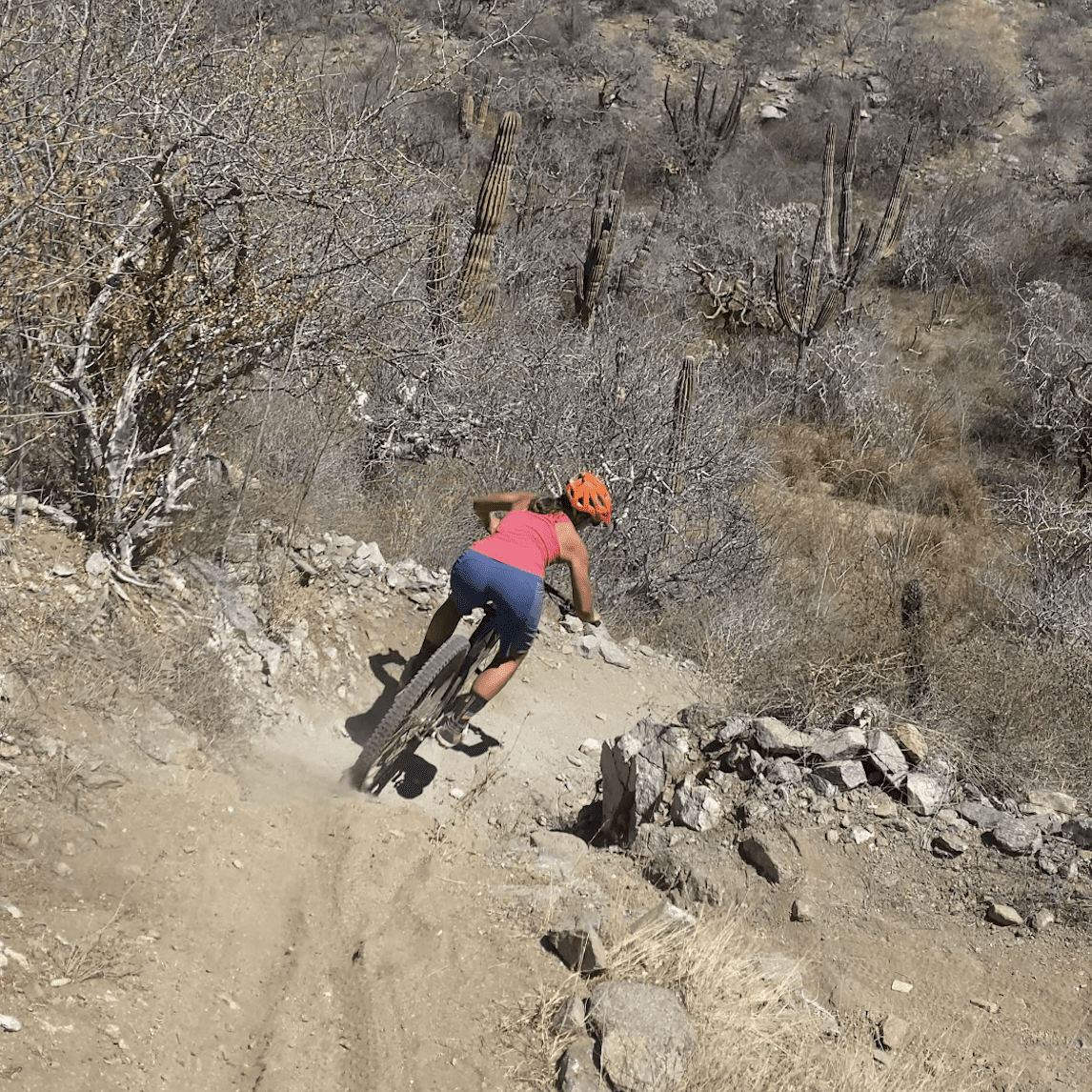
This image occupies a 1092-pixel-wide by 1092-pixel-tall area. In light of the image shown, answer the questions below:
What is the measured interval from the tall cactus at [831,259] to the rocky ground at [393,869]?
29.7 feet

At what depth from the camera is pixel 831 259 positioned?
15.0m

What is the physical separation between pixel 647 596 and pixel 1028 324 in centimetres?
981

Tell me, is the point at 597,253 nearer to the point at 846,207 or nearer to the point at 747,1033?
the point at 846,207

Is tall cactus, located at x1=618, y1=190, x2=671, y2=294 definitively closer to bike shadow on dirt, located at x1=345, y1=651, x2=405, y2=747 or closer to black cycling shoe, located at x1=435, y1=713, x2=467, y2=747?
bike shadow on dirt, located at x1=345, y1=651, x2=405, y2=747

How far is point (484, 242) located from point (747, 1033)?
8.69 m

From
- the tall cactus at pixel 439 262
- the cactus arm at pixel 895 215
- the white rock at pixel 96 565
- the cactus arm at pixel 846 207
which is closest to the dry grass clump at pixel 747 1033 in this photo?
the white rock at pixel 96 565

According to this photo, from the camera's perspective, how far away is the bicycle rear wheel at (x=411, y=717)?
4.45 meters

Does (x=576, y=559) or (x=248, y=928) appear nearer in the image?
(x=248, y=928)

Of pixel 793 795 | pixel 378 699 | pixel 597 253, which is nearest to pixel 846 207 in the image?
pixel 597 253

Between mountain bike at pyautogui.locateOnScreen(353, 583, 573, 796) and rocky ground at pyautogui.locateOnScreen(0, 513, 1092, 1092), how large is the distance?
0.20 meters

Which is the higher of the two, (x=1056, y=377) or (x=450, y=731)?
(x=1056, y=377)

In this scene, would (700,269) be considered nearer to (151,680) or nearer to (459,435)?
(459,435)

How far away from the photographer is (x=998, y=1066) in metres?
3.90

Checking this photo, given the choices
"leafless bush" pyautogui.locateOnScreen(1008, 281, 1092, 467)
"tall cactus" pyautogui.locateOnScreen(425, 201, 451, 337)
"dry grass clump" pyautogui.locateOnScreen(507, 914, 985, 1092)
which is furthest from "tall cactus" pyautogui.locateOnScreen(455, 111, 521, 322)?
"dry grass clump" pyautogui.locateOnScreen(507, 914, 985, 1092)
